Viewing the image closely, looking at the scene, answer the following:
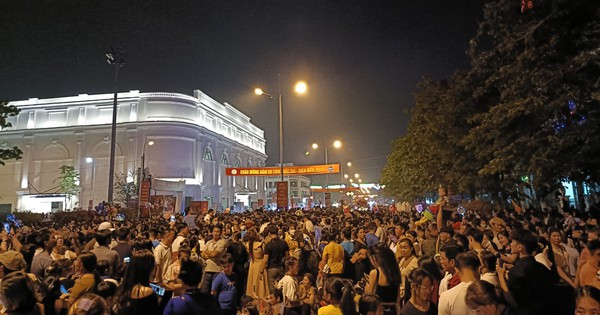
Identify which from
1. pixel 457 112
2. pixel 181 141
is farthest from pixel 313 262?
pixel 181 141

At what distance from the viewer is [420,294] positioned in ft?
12.1

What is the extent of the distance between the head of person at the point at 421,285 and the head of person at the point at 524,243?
1675 millimetres

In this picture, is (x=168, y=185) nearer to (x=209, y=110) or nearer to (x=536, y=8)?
(x=209, y=110)

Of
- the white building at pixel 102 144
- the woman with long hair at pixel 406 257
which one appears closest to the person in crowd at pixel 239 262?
the woman with long hair at pixel 406 257

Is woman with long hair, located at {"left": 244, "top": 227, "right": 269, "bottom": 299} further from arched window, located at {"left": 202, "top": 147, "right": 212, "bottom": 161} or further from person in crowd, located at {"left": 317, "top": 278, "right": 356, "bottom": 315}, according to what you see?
arched window, located at {"left": 202, "top": 147, "right": 212, "bottom": 161}

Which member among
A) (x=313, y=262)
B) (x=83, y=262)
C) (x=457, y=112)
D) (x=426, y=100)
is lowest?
(x=313, y=262)

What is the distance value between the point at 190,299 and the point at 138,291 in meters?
0.72

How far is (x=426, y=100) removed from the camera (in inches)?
960

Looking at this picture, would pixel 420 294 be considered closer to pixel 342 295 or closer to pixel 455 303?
pixel 455 303

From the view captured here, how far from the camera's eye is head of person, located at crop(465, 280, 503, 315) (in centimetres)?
311

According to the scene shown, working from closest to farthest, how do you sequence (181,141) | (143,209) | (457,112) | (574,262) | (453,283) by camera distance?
(453,283) → (574,262) → (457,112) → (143,209) → (181,141)

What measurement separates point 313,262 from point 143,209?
15.9 metres

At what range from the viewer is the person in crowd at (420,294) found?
3676 mm

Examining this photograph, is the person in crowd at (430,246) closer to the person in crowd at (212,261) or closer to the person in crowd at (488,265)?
the person in crowd at (488,265)
